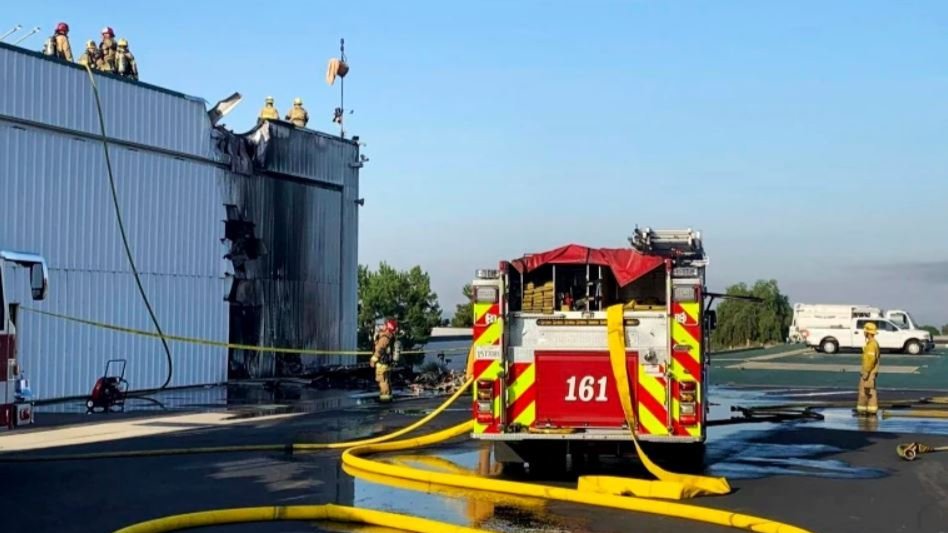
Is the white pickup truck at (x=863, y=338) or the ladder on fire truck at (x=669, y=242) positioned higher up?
the ladder on fire truck at (x=669, y=242)

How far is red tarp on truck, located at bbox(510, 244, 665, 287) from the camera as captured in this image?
35.6 ft

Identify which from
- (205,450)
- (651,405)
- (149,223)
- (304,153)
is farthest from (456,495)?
(304,153)

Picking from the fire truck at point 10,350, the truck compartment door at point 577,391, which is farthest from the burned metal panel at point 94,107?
the truck compartment door at point 577,391

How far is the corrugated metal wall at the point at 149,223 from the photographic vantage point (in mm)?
21016

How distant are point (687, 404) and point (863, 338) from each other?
39.4 meters

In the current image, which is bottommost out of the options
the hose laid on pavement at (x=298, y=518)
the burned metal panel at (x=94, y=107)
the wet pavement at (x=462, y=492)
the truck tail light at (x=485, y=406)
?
the wet pavement at (x=462, y=492)

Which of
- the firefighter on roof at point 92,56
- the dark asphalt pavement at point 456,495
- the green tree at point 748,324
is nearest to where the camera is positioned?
the dark asphalt pavement at point 456,495

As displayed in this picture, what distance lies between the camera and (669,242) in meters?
13.9

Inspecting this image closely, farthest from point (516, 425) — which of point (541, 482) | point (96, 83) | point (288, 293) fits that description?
point (288, 293)

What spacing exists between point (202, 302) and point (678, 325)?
17360 millimetres

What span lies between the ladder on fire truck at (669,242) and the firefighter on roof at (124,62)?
14952 millimetres

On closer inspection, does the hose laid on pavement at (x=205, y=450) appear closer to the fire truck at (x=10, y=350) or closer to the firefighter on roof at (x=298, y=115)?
the fire truck at (x=10, y=350)

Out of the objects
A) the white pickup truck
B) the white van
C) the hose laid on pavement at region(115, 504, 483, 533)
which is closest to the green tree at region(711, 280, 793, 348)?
the white van

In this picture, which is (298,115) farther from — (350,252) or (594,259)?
(594,259)
